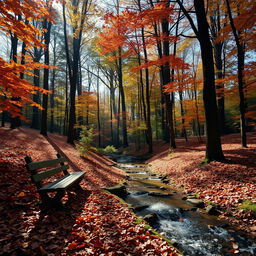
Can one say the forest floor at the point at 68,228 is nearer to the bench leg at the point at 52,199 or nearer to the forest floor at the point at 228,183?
the bench leg at the point at 52,199

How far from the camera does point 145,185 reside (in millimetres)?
7805

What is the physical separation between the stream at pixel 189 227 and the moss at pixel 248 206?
79 centimetres

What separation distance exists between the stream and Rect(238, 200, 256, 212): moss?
0.79 m

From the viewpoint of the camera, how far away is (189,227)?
4062 mm

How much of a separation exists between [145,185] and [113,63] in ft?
66.4

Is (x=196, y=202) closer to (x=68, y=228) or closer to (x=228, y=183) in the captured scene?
(x=228, y=183)

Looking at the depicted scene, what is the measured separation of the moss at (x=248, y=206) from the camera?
4.24 meters

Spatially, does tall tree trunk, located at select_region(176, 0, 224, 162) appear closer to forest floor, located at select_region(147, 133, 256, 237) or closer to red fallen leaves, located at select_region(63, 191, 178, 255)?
forest floor, located at select_region(147, 133, 256, 237)

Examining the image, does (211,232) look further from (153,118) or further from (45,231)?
(153,118)

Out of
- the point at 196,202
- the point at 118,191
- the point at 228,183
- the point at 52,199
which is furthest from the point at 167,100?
the point at 52,199

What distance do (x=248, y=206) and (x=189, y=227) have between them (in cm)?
174

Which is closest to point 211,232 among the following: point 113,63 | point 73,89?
point 73,89

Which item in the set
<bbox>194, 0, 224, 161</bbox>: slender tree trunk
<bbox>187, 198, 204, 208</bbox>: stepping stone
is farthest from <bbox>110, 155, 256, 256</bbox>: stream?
<bbox>194, 0, 224, 161</bbox>: slender tree trunk

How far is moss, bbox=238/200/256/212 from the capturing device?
4.24 m
